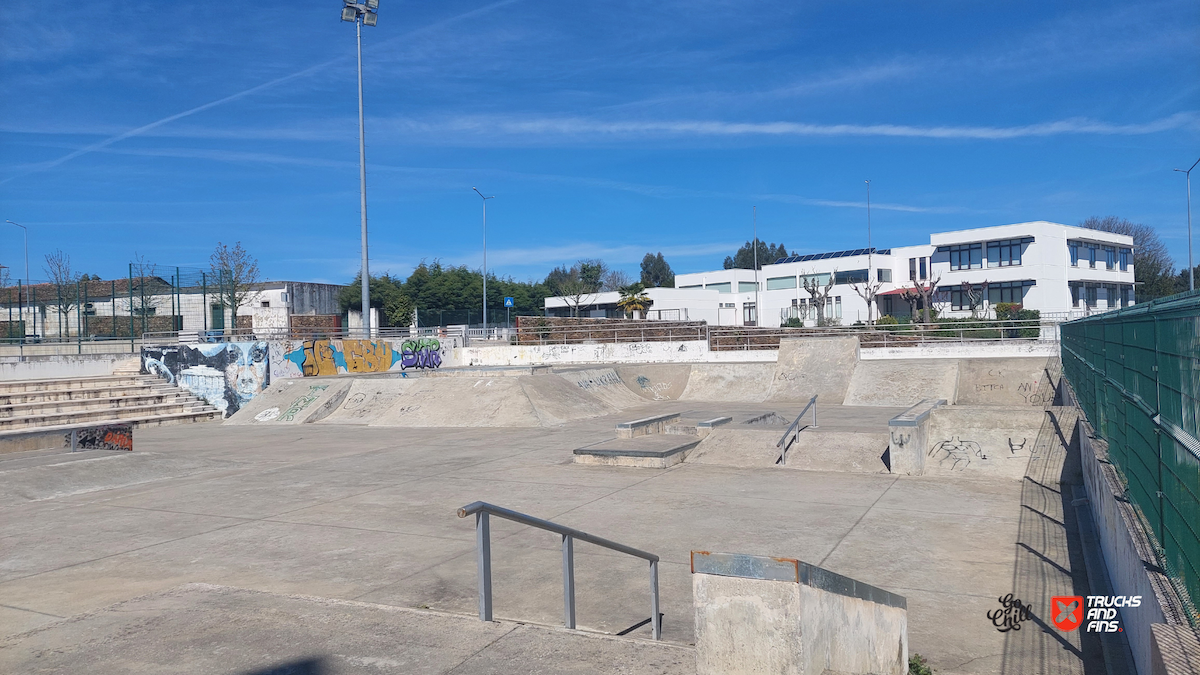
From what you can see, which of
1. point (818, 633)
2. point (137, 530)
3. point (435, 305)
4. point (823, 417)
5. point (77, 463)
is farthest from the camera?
point (435, 305)

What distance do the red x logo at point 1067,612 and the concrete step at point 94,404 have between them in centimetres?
2404

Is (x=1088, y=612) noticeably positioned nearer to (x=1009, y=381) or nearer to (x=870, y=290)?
(x=1009, y=381)

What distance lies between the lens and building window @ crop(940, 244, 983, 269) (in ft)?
168

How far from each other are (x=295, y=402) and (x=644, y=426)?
13.0 meters

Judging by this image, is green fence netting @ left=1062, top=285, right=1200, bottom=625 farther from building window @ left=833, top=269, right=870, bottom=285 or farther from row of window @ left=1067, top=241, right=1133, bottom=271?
building window @ left=833, top=269, right=870, bottom=285

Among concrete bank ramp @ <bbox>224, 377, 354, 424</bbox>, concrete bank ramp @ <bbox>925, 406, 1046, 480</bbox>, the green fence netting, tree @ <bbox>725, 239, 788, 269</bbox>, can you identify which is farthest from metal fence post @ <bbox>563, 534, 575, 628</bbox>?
tree @ <bbox>725, 239, 788, 269</bbox>

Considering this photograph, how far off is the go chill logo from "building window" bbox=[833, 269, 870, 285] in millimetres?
55377

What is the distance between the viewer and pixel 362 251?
29328mm

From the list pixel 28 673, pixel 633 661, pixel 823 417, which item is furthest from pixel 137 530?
pixel 823 417

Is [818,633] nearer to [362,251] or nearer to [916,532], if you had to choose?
[916,532]

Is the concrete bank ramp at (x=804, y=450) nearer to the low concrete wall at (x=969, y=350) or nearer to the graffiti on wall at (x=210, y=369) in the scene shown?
the low concrete wall at (x=969, y=350)

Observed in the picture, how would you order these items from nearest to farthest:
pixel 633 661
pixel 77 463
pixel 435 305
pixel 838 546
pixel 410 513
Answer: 1. pixel 633 661
2. pixel 838 546
3. pixel 410 513
4. pixel 77 463
5. pixel 435 305

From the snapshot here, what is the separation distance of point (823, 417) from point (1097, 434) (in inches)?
421

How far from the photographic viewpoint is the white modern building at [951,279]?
48.4m
